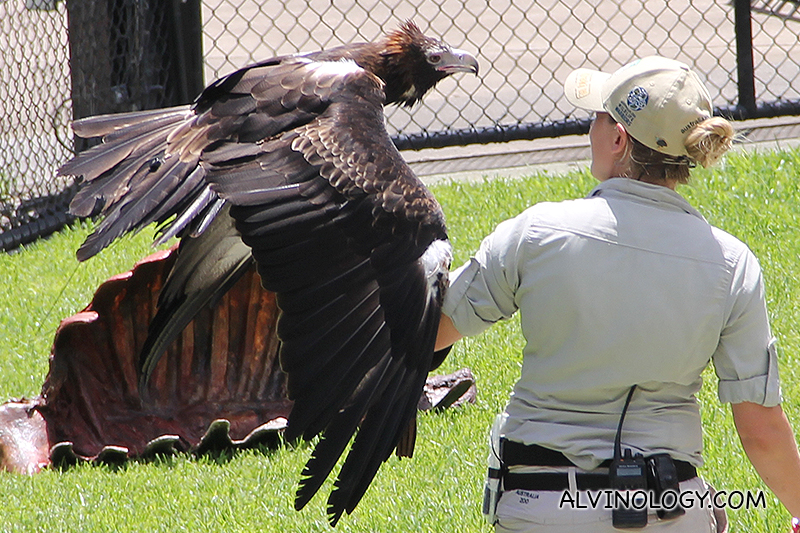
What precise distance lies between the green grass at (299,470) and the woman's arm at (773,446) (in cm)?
58

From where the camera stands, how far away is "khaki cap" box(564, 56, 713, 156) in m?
2.12

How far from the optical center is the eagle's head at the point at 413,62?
14.5 ft

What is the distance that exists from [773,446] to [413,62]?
2.68 m

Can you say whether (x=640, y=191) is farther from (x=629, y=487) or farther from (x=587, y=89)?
(x=629, y=487)

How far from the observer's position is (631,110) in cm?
215

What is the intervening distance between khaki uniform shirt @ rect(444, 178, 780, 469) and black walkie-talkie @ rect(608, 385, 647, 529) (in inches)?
1.6

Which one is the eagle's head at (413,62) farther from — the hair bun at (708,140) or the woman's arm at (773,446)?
the woman's arm at (773,446)

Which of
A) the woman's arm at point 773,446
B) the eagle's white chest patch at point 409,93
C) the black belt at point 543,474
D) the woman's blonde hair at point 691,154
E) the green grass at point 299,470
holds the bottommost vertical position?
the green grass at point 299,470

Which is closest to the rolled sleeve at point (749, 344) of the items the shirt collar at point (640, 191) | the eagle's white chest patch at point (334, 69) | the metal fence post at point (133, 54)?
the shirt collar at point (640, 191)

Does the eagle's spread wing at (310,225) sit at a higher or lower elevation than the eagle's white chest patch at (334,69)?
lower

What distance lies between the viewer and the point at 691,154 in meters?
2.14

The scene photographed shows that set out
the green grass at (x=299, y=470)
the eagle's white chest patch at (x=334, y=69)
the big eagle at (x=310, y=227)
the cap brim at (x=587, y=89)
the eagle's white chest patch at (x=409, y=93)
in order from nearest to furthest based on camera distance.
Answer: the cap brim at (x=587, y=89) < the big eagle at (x=310, y=227) < the green grass at (x=299, y=470) < the eagle's white chest patch at (x=334, y=69) < the eagle's white chest patch at (x=409, y=93)

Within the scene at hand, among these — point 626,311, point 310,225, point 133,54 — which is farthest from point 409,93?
point 133,54

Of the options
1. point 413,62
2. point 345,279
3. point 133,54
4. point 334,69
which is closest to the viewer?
point 345,279
